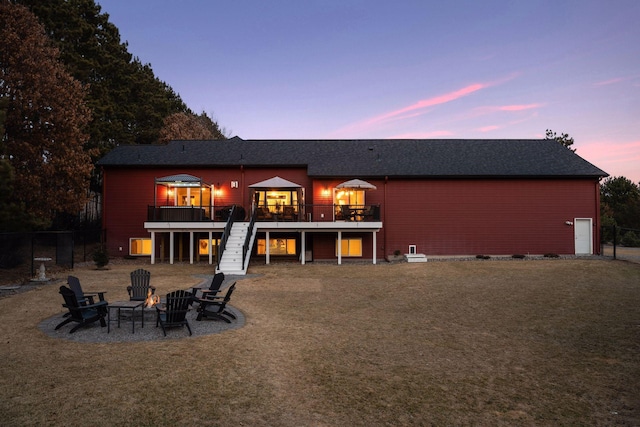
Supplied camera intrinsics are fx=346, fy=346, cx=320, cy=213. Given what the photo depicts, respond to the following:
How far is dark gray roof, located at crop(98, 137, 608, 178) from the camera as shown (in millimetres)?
22484

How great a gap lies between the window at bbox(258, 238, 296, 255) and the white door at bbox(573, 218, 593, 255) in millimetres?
18323

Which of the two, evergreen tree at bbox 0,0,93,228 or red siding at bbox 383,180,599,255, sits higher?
evergreen tree at bbox 0,0,93,228

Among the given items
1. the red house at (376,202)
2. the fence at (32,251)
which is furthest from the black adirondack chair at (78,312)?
the red house at (376,202)

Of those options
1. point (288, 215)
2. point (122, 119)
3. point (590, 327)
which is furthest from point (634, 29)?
point (122, 119)

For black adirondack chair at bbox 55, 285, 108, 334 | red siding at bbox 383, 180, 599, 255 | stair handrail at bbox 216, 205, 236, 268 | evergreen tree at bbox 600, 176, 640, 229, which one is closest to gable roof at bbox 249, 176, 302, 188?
stair handrail at bbox 216, 205, 236, 268

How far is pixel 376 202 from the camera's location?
22641 mm

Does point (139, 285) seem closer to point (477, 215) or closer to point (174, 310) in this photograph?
point (174, 310)

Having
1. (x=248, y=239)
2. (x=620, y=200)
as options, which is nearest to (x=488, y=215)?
(x=248, y=239)

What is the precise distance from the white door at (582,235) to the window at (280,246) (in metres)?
18.3

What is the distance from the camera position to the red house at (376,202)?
73.0 feet

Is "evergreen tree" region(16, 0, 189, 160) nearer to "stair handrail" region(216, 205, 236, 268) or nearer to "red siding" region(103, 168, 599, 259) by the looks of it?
"stair handrail" region(216, 205, 236, 268)

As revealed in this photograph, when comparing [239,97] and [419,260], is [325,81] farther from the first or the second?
[419,260]

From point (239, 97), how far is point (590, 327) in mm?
53249

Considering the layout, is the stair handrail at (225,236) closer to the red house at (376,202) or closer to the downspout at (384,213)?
the red house at (376,202)
